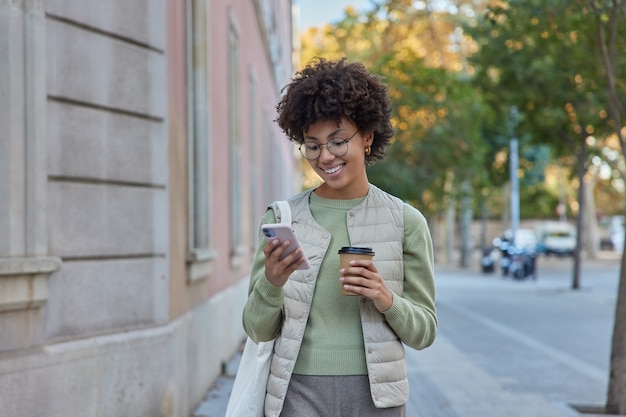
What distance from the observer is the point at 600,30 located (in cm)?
871

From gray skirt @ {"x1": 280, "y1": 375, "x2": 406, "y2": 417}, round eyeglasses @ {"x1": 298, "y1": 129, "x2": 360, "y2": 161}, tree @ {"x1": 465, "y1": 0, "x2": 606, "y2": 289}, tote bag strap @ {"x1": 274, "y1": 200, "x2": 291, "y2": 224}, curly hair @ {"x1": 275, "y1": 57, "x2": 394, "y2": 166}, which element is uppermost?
tree @ {"x1": 465, "y1": 0, "x2": 606, "y2": 289}

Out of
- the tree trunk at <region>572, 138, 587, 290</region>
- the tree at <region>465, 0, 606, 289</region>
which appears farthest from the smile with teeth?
the tree trunk at <region>572, 138, 587, 290</region>

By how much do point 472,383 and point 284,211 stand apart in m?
6.91

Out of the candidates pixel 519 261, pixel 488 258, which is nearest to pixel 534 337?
pixel 519 261

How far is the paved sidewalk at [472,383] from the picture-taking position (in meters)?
7.88

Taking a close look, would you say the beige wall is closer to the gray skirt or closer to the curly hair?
the gray skirt

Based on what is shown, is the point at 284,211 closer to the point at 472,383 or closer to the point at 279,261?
the point at 279,261

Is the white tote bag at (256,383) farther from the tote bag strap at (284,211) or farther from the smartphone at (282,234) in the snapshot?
the smartphone at (282,234)

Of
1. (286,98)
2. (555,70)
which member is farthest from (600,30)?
(555,70)

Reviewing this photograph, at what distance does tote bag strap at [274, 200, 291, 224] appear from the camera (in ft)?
9.57

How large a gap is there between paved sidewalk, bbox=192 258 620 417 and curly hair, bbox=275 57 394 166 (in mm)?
4793

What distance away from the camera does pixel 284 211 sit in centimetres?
294

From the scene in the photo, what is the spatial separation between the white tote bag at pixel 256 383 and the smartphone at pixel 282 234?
0.23 meters

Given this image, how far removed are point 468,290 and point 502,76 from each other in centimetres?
571
